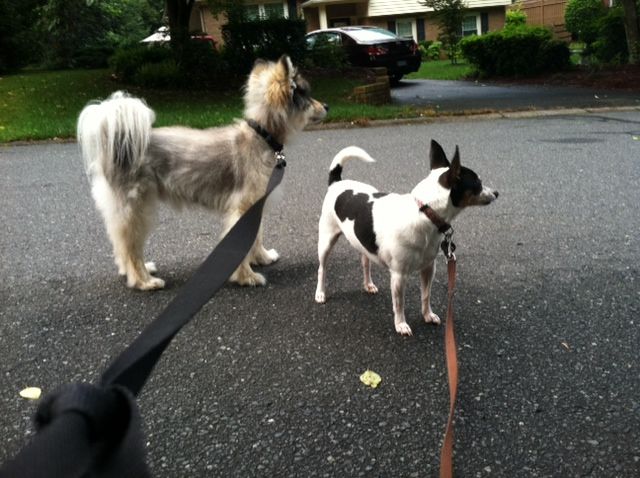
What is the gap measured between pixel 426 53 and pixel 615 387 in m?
38.6

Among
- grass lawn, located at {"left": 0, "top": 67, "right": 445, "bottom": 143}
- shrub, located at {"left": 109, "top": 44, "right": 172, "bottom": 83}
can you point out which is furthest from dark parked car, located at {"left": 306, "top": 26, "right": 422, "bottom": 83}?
shrub, located at {"left": 109, "top": 44, "right": 172, "bottom": 83}

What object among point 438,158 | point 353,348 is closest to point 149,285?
point 353,348

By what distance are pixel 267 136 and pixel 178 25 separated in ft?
49.0

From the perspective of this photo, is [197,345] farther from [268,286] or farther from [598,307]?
[598,307]

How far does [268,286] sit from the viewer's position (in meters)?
4.39

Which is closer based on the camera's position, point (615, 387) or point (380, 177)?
point (615, 387)

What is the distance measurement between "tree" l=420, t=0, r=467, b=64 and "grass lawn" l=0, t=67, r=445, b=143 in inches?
746

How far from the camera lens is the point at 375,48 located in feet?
67.7

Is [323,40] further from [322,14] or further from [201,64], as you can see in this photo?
[322,14]

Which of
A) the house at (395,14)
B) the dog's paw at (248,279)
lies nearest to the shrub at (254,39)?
the dog's paw at (248,279)

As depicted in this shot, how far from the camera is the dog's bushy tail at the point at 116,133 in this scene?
3908 millimetres

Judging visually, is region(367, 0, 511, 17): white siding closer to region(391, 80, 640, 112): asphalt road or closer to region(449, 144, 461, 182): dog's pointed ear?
region(391, 80, 640, 112): asphalt road

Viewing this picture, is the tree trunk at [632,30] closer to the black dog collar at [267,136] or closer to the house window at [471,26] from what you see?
the black dog collar at [267,136]

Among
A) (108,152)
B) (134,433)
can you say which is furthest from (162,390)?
(134,433)
